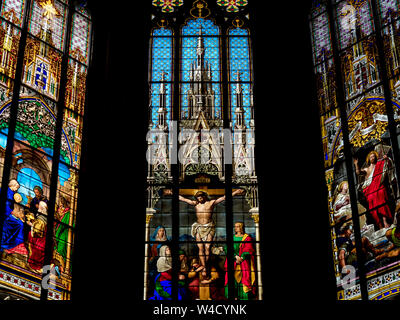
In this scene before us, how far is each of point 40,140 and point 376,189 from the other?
5819 mm

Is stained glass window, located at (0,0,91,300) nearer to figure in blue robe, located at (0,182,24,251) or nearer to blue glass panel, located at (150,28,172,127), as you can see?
figure in blue robe, located at (0,182,24,251)

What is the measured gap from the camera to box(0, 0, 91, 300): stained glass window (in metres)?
15.3

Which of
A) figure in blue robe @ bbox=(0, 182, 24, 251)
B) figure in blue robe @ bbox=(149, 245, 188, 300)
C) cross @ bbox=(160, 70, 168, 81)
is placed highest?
cross @ bbox=(160, 70, 168, 81)

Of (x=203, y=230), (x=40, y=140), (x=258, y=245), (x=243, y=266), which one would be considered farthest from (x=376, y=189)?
(x=40, y=140)

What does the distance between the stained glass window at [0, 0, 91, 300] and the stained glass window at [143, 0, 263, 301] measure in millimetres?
1436

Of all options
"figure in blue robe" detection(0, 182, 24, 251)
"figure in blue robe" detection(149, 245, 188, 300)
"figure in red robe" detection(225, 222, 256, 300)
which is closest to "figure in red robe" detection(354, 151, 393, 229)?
"figure in red robe" detection(225, 222, 256, 300)

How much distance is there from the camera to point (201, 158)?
1747cm

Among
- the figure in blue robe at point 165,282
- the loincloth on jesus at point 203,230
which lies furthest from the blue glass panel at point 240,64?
the figure in blue robe at point 165,282

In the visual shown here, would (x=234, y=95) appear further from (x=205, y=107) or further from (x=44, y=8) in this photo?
(x=44, y=8)

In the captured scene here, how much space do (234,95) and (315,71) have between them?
162 centimetres

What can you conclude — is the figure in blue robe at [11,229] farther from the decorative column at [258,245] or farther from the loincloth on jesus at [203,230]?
the decorative column at [258,245]

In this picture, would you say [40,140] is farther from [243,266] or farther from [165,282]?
[243,266]

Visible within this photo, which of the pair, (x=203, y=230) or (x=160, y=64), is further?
(x=160, y=64)

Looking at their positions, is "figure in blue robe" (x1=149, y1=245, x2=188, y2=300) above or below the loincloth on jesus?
below
